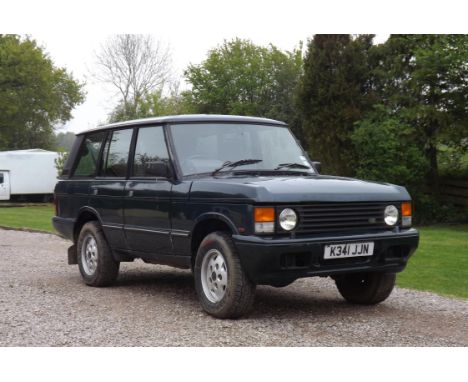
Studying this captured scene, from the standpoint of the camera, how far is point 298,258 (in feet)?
20.6

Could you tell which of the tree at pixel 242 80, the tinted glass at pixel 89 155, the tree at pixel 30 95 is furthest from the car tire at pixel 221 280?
the tree at pixel 30 95

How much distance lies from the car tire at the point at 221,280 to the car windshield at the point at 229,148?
980 millimetres

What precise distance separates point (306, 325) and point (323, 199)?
1.17m

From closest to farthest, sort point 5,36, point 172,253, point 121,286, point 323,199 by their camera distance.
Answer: point 323,199 < point 172,253 < point 121,286 < point 5,36

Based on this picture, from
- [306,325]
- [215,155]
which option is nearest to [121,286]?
[215,155]

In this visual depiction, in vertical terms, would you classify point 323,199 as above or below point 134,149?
below

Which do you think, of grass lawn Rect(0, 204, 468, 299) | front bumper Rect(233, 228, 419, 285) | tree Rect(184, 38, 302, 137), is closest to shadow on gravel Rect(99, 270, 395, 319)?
front bumper Rect(233, 228, 419, 285)

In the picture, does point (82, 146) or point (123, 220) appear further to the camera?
point (82, 146)

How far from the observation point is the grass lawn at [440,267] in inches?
358

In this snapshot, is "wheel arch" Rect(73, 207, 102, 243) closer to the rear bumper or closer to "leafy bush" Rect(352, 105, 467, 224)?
the rear bumper

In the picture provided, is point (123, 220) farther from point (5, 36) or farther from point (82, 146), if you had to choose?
point (5, 36)

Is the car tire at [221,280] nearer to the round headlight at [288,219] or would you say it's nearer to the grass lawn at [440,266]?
the round headlight at [288,219]

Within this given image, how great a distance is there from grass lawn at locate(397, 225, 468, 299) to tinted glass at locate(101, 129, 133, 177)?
3.92m

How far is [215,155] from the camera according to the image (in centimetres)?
738
